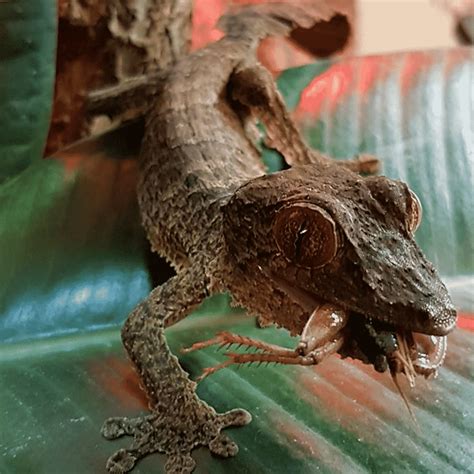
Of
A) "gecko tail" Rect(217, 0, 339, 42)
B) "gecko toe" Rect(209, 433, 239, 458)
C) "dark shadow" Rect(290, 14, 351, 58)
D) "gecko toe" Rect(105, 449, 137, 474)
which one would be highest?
"gecko tail" Rect(217, 0, 339, 42)

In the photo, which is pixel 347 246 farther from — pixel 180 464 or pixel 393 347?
pixel 180 464

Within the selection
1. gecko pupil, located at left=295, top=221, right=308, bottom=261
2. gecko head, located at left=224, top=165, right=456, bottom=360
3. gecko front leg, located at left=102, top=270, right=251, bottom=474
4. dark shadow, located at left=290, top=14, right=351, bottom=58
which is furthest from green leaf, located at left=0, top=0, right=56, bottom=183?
dark shadow, located at left=290, top=14, right=351, bottom=58

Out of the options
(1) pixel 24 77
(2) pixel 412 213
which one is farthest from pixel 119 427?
(1) pixel 24 77

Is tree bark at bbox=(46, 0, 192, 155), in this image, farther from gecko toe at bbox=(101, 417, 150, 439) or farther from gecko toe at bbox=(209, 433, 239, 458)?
gecko toe at bbox=(209, 433, 239, 458)

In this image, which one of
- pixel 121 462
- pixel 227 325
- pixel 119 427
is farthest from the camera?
pixel 227 325

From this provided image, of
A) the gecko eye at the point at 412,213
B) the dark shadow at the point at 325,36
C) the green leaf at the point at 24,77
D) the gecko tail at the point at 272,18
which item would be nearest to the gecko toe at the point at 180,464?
the gecko eye at the point at 412,213

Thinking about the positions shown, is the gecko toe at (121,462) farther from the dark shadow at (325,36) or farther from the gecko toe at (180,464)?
the dark shadow at (325,36)

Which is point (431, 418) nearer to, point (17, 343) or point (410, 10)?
point (17, 343)
